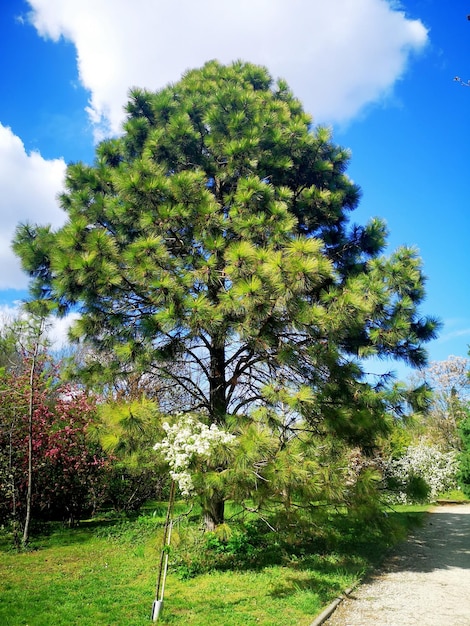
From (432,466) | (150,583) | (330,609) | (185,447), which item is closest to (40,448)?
(150,583)

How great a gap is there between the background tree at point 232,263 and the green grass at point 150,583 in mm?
1074

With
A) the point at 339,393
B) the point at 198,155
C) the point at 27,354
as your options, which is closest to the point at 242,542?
the point at 339,393

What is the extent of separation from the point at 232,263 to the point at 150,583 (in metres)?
4.00

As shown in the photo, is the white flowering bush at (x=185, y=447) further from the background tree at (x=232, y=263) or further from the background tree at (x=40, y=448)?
the background tree at (x=40, y=448)

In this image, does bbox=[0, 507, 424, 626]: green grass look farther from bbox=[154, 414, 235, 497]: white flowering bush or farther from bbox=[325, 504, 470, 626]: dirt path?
bbox=[154, 414, 235, 497]: white flowering bush

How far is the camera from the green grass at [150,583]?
418 centimetres

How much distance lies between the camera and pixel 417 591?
538 centimetres

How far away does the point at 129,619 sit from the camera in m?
4.02

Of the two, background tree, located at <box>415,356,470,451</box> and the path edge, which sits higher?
background tree, located at <box>415,356,470,451</box>

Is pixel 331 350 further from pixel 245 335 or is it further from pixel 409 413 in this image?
pixel 409 413

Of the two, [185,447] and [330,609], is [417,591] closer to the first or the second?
[330,609]

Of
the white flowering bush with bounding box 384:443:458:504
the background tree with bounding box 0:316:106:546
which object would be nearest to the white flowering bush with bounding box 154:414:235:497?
the background tree with bounding box 0:316:106:546

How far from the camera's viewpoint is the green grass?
4.18 m

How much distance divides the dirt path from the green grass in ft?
0.96
